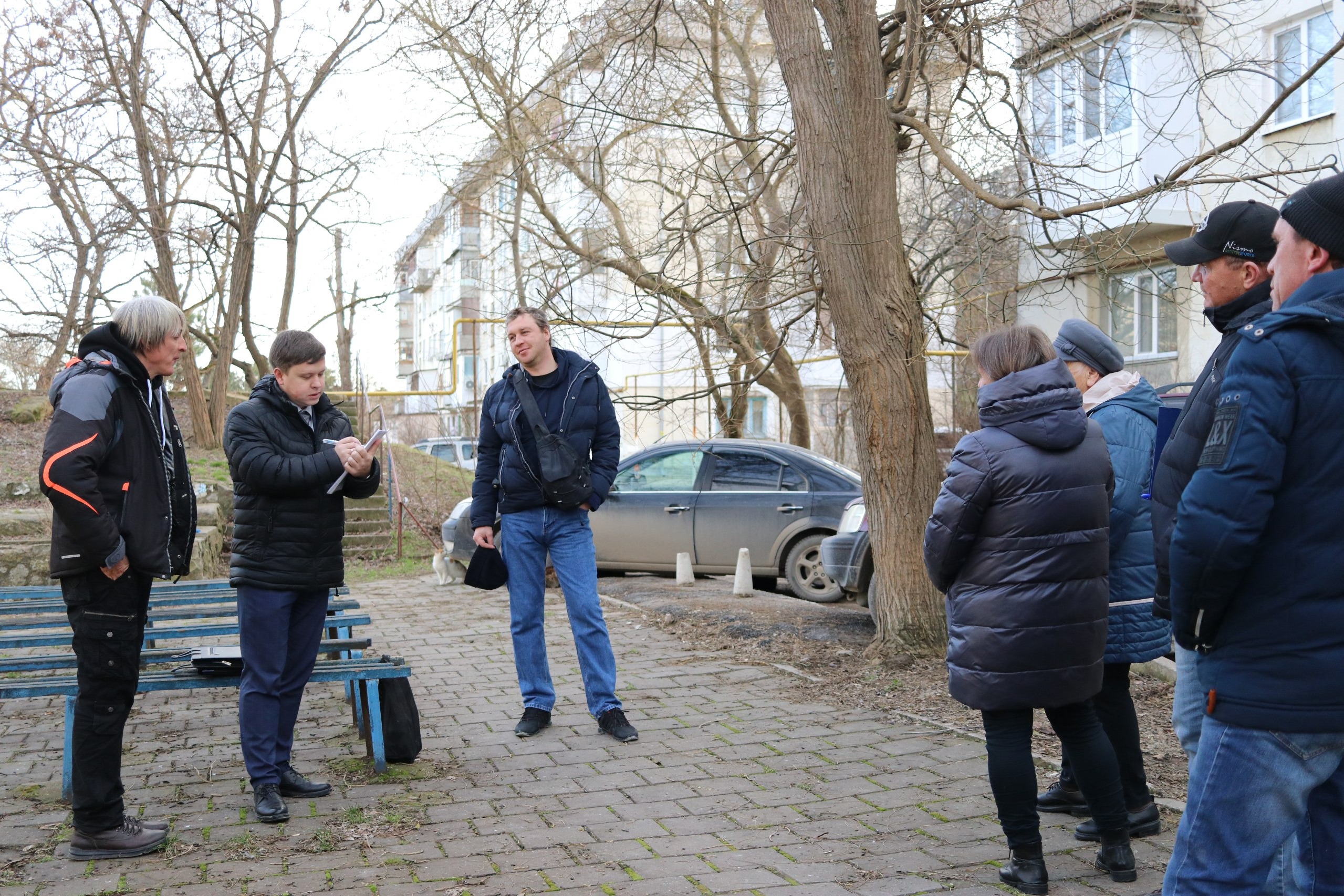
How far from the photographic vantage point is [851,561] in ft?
28.6

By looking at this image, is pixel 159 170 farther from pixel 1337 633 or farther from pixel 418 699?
pixel 1337 633

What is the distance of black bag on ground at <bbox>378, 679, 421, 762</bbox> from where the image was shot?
5.25 meters

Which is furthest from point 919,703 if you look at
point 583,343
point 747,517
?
point 583,343

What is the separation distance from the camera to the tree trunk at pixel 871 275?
704cm

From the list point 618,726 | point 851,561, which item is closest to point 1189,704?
point 618,726

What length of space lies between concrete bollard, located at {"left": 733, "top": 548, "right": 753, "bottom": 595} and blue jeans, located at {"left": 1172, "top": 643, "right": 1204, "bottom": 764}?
734cm

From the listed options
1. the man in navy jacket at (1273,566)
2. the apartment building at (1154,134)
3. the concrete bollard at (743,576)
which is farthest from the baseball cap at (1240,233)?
the concrete bollard at (743,576)

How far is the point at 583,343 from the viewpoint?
12461 millimetres

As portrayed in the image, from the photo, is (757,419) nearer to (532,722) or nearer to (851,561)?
(851,561)

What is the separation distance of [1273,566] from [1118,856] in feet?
5.36

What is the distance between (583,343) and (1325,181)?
10257mm

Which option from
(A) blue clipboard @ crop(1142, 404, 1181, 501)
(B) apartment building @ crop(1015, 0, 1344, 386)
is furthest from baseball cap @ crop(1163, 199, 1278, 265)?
(B) apartment building @ crop(1015, 0, 1344, 386)

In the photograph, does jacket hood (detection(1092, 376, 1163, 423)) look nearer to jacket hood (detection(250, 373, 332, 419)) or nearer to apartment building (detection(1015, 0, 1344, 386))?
apartment building (detection(1015, 0, 1344, 386))

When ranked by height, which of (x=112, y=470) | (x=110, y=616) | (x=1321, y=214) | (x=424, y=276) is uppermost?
(x=424, y=276)
